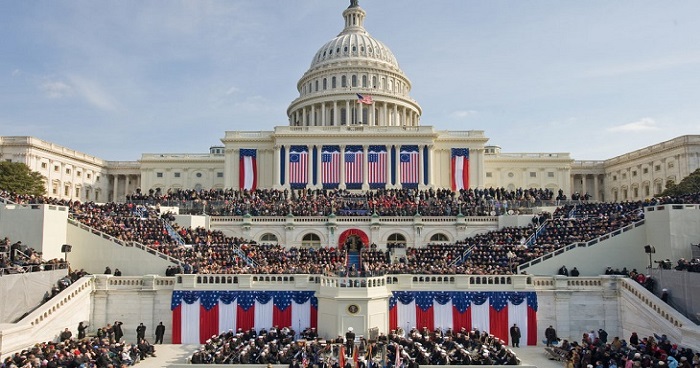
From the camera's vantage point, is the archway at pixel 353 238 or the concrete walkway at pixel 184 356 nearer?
the concrete walkway at pixel 184 356

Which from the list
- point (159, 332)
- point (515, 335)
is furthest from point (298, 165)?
point (515, 335)

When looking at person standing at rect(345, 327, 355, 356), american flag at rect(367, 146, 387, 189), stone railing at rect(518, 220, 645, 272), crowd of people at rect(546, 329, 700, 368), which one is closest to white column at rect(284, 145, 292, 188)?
american flag at rect(367, 146, 387, 189)

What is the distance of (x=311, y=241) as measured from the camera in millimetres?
50719

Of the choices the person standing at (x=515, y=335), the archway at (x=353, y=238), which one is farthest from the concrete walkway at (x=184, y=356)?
the archway at (x=353, y=238)

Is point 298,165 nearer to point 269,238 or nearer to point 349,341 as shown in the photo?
point 269,238

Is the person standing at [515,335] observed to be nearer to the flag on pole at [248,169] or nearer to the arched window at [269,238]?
the arched window at [269,238]

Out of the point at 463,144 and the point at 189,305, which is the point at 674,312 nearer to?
the point at 189,305

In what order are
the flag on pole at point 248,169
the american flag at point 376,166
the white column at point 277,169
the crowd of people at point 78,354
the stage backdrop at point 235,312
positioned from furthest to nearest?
1. the flag on pole at point 248,169
2. the white column at point 277,169
3. the american flag at point 376,166
4. the stage backdrop at point 235,312
5. the crowd of people at point 78,354

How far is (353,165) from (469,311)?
4706 centimetres

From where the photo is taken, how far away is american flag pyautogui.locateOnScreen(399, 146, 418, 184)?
76.4 m

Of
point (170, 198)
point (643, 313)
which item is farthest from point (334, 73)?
point (643, 313)

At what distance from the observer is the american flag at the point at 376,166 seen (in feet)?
250

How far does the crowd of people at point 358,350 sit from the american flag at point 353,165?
4763 cm

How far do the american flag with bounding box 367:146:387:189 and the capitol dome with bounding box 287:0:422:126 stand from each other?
14.2 m
